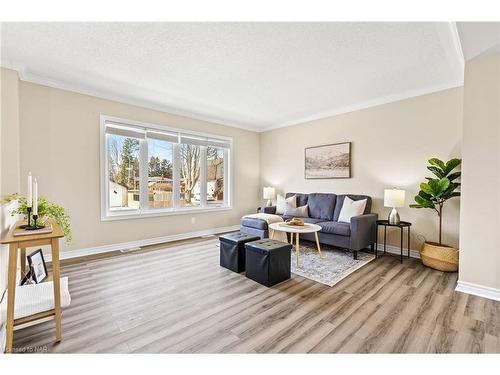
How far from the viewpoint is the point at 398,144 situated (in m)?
3.94

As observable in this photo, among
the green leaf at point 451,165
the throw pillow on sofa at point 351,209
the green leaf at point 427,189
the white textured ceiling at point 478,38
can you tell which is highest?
the white textured ceiling at point 478,38

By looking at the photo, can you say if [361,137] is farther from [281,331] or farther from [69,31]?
[69,31]

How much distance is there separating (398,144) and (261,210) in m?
2.83

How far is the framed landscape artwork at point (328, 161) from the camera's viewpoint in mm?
4590

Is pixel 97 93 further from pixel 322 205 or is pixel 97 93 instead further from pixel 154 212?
pixel 322 205

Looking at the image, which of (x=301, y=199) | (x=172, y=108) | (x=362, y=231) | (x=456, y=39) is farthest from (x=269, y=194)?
(x=456, y=39)

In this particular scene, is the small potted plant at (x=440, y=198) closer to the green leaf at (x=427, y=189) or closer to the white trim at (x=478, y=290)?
the green leaf at (x=427, y=189)

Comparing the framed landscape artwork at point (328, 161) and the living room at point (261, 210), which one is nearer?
the living room at point (261, 210)

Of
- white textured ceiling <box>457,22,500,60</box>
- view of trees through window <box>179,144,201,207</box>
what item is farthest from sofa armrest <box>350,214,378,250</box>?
view of trees through window <box>179,144,201,207</box>

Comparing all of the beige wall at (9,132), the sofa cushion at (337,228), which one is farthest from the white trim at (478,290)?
the beige wall at (9,132)

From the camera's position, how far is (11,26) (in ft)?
7.13

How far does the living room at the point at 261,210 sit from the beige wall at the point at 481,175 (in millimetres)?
14

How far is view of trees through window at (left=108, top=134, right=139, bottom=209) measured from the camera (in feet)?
13.4
